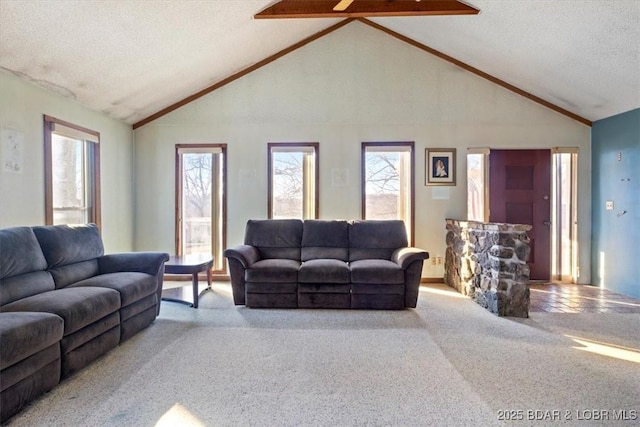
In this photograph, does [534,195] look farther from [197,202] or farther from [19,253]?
[19,253]

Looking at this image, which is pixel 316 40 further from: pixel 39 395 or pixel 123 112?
pixel 39 395

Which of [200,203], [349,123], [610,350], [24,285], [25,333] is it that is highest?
[349,123]

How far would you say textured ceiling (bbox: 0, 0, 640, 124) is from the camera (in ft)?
9.55

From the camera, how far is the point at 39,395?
2010mm

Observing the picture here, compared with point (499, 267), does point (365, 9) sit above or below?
above

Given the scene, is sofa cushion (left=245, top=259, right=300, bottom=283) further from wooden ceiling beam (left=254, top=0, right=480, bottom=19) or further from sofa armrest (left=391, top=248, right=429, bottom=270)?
wooden ceiling beam (left=254, top=0, right=480, bottom=19)

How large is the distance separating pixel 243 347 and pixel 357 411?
3.87ft

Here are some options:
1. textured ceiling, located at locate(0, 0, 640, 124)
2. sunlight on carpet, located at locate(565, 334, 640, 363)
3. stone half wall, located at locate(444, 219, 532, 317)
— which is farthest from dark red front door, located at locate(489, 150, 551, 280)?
sunlight on carpet, located at locate(565, 334, 640, 363)

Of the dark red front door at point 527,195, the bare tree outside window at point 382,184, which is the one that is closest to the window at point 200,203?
the bare tree outside window at point 382,184

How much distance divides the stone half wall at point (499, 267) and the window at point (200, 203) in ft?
11.4

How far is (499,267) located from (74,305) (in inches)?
145

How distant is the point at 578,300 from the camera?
4.12 m

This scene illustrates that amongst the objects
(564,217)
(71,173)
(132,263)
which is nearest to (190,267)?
(132,263)

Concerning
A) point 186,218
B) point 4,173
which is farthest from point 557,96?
point 4,173
